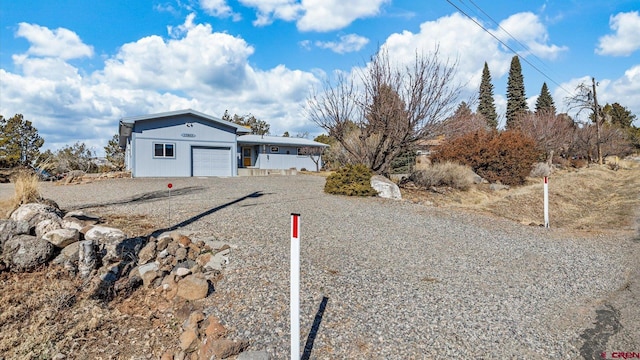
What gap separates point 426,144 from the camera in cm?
1900

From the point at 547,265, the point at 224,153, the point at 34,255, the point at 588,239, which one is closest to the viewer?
the point at 34,255

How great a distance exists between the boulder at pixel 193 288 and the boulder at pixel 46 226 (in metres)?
2.66

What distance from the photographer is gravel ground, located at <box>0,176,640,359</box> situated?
353 centimetres

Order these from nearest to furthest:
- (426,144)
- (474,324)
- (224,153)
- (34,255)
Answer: (474,324) < (34,255) < (426,144) < (224,153)

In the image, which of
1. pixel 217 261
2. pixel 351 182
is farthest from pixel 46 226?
pixel 351 182

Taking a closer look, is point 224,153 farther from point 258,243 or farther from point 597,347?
point 597,347

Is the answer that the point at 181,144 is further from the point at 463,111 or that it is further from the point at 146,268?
the point at 146,268

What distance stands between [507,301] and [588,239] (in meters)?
5.17

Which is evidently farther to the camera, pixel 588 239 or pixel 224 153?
pixel 224 153

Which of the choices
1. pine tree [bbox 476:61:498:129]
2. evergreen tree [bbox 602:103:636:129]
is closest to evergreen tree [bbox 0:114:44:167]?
pine tree [bbox 476:61:498:129]

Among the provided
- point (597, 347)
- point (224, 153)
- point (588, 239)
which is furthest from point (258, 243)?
point (224, 153)

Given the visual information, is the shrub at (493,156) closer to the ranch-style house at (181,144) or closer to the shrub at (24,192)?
the ranch-style house at (181,144)

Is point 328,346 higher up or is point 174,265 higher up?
point 174,265

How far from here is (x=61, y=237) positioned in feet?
17.7
